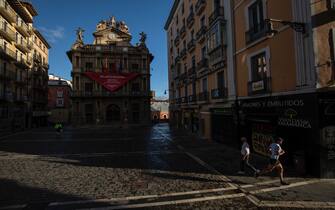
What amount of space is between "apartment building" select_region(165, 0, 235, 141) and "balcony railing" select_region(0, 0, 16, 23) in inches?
803

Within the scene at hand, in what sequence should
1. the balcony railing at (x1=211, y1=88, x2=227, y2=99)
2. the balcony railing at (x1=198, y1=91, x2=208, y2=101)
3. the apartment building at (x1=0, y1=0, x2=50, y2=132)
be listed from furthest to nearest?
the apartment building at (x1=0, y1=0, x2=50, y2=132) < the balcony railing at (x1=198, y1=91, x2=208, y2=101) < the balcony railing at (x1=211, y1=88, x2=227, y2=99)

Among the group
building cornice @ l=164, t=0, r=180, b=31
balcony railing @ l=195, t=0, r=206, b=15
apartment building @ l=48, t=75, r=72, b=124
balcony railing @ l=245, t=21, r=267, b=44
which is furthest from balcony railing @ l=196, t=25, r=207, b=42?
apartment building @ l=48, t=75, r=72, b=124

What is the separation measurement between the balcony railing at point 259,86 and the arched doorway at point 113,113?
112 feet

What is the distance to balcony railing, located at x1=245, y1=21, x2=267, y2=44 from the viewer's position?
12621 millimetres

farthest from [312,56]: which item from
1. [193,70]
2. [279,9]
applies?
[193,70]

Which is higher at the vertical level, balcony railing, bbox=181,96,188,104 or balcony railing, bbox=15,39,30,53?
balcony railing, bbox=15,39,30,53

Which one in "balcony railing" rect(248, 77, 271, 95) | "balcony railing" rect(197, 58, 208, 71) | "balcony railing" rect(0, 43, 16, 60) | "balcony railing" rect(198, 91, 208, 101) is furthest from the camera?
→ "balcony railing" rect(0, 43, 16, 60)

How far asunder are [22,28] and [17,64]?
5457 millimetres

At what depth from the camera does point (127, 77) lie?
115 feet

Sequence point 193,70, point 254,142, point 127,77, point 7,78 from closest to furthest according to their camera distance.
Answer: point 254,142 → point 193,70 → point 7,78 → point 127,77

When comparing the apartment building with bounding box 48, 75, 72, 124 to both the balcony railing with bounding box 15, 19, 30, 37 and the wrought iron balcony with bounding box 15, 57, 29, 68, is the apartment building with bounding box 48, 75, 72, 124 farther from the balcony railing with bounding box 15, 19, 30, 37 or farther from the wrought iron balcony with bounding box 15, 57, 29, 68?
the balcony railing with bounding box 15, 19, 30, 37

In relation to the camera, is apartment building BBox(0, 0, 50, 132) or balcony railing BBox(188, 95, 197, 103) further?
apartment building BBox(0, 0, 50, 132)

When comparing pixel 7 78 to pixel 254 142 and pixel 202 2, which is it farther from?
pixel 254 142

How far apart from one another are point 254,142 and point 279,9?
272 inches
